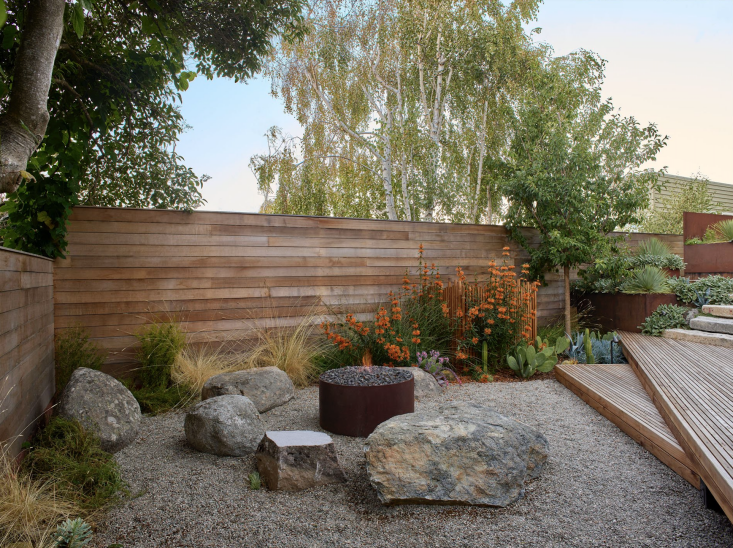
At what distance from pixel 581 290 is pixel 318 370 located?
15.6 ft

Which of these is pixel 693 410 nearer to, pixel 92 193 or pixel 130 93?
pixel 130 93

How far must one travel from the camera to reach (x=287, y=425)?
3445 mm

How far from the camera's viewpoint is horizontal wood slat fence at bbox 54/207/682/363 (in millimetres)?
4438

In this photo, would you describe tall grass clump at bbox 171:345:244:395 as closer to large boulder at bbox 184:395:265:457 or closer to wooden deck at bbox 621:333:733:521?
large boulder at bbox 184:395:265:457

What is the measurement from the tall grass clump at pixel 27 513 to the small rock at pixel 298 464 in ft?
2.86

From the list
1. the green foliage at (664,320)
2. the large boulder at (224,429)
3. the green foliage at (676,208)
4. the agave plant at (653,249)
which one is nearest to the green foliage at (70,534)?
the large boulder at (224,429)

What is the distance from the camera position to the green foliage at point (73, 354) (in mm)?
3949

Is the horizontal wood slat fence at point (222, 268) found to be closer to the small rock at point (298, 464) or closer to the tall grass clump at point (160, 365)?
the tall grass clump at point (160, 365)

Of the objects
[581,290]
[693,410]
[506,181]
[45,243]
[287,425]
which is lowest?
[287,425]

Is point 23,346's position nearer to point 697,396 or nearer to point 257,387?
point 257,387

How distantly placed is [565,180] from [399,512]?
17.2 ft

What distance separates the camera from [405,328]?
494 centimetres

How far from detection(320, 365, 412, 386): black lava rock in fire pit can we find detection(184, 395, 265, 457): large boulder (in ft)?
2.13

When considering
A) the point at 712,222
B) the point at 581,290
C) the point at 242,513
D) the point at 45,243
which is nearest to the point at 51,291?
the point at 45,243
